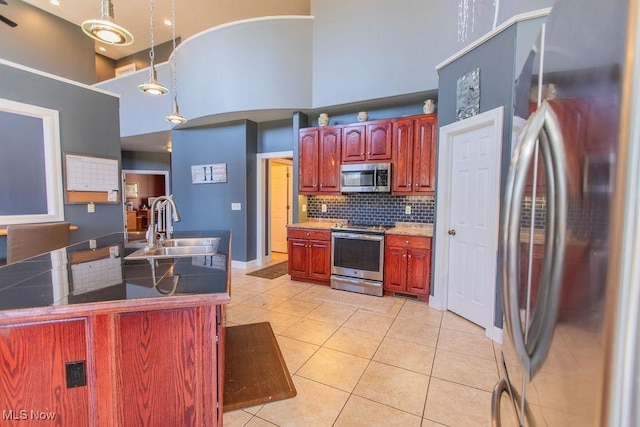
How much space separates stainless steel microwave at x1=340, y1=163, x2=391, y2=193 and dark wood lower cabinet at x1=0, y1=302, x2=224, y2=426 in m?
3.03

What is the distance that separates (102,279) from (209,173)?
4.36 metres

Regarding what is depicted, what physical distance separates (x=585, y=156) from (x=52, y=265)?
2.25 meters

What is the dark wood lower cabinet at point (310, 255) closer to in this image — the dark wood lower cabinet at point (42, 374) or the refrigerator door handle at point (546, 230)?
the dark wood lower cabinet at point (42, 374)

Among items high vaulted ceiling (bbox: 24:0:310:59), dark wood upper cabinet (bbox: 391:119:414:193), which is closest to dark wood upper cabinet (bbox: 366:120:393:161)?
dark wood upper cabinet (bbox: 391:119:414:193)

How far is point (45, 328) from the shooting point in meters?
1.04

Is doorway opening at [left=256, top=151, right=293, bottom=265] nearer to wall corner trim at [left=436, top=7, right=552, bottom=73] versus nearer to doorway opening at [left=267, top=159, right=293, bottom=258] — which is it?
doorway opening at [left=267, top=159, right=293, bottom=258]

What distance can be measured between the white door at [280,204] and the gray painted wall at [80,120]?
3.05m

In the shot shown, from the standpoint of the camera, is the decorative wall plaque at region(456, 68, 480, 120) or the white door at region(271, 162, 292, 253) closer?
the decorative wall plaque at region(456, 68, 480, 120)

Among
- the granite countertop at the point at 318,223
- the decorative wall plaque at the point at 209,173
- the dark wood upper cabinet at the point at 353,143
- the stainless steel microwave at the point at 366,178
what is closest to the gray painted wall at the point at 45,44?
the decorative wall plaque at the point at 209,173

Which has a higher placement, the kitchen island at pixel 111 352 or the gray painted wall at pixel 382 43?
the gray painted wall at pixel 382 43

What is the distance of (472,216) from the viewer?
9.53 feet

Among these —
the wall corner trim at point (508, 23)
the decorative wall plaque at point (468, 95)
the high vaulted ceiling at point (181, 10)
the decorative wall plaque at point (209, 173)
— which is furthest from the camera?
the high vaulted ceiling at point (181, 10)

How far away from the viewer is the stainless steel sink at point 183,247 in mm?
2045

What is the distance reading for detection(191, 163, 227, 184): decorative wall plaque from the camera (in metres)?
5.28
